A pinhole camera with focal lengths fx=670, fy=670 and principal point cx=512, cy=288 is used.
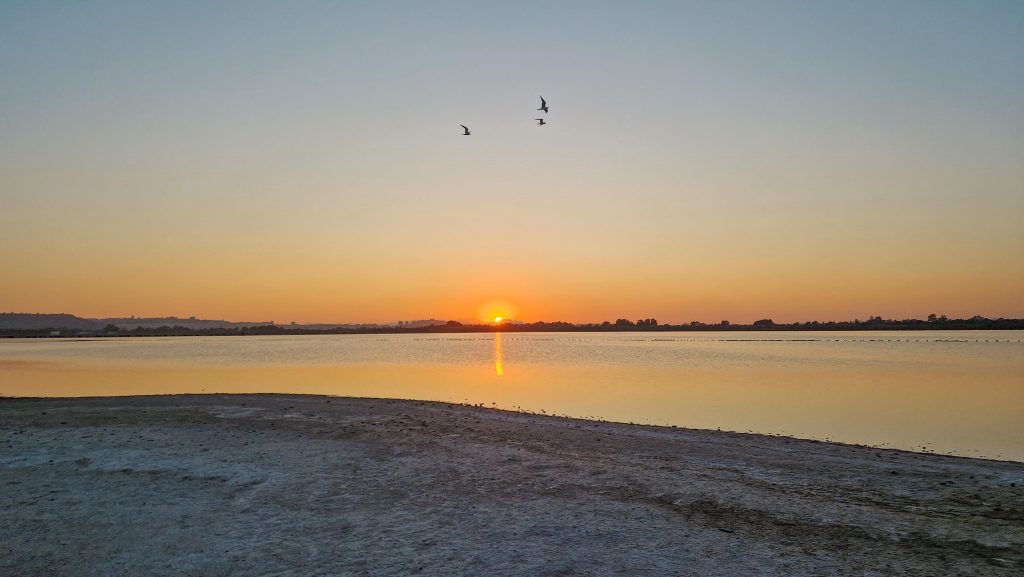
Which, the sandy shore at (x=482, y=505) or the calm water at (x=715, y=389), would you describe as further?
the calm water at (x=715, y=389)

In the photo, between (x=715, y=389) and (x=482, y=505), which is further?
(x=715, y=389)

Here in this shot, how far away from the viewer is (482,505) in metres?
9.82

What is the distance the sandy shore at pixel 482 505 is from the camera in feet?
24.6

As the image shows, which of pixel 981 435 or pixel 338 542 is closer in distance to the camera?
pixel 338 542

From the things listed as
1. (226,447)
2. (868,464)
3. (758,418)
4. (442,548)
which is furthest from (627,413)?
(442,548)

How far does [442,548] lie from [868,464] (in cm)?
938

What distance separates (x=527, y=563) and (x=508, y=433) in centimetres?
926

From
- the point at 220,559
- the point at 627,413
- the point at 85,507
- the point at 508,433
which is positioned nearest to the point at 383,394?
the point at 627,413

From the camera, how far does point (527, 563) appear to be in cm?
740

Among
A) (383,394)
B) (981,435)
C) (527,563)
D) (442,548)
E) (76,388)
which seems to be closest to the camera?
(527,563)

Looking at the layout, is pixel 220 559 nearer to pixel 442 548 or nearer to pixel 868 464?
pixel 442 548

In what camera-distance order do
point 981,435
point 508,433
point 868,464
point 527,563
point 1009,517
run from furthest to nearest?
1. point 981,435
2. point 508,433
3. point 868,464
4. point 1009,517
5. point 527,563

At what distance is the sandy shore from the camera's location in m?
7.48

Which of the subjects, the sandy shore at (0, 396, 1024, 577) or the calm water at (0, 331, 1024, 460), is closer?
the sandy shore at (0, 396, 1024, 577)
